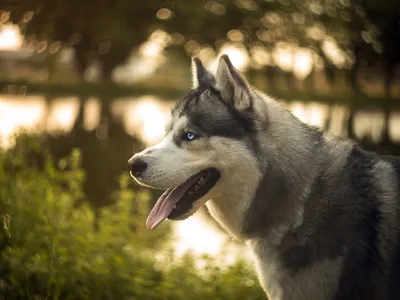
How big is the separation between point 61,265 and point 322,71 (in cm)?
1683

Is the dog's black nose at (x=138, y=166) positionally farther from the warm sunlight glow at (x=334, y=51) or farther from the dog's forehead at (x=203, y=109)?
the warm sunlight glow at (x=334, y=51)

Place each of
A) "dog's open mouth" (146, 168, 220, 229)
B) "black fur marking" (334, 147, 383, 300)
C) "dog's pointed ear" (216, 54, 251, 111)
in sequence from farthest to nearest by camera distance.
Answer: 1. "dog's open mouth" (146, 168, 220, 229)
2. "dog's pointed ear" (216, 54, 251, 111)
3. "black fur marking" (334, 147, 383, 300)

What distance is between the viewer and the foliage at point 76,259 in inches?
171

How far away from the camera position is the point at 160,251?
6168 millimetres

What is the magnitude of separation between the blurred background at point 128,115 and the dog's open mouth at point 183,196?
121 cm

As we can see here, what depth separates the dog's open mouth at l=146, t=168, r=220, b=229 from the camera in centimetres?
336

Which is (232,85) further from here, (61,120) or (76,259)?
(61,120)

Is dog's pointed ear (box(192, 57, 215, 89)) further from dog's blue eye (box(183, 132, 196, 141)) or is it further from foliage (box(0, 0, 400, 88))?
foliage (box(0, 0, 400, 88))

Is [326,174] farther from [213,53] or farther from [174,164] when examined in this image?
[213,53]

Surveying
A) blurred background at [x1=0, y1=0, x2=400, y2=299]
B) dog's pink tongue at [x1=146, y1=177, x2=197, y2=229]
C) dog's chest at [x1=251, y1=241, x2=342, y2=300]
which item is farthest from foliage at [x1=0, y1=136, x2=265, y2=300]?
dog's chest at [x1=251, y1=241, x2=342, y2=300]

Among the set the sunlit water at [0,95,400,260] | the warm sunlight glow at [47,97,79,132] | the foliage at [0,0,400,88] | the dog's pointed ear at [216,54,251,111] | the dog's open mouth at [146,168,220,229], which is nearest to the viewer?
the dog's pointed ear at [216,54,251,111]

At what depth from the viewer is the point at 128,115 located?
23.1 metres

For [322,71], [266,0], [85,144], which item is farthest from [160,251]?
[266,0]

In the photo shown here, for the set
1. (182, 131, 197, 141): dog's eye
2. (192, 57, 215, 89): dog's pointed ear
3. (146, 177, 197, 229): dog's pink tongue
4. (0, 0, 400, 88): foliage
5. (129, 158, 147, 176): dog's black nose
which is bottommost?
(0, 0, 400, 88): foliage
